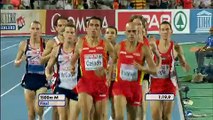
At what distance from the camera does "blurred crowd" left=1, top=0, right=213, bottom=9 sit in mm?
26594

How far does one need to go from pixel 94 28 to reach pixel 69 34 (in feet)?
1.62

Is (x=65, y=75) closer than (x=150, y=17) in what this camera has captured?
Yes

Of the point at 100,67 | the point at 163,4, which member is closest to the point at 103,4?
the point at 163,4

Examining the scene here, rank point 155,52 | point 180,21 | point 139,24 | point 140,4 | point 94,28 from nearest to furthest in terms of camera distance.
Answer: point 94,28, point 139,24, point 155,52, point 180,21, point 140,4

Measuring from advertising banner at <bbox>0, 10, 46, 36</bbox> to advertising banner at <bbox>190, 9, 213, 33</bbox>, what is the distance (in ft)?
22.4

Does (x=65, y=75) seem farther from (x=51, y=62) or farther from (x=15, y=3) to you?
(x=15, y=3)

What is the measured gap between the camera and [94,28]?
336 inches

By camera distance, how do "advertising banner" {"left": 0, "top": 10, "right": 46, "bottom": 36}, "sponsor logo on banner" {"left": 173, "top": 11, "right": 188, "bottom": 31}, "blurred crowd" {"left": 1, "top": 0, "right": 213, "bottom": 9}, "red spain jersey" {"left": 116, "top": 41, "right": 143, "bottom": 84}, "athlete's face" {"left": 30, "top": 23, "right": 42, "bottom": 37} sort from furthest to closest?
"blurred crowd" {"left": 1, "top": 0, "right": 213, "bottom": 9} < "sponsor logo on banner" {"left": 173, "top": 11, "right": 188, "bottom": 31} < "advertising banner" {"left": 0, "top": 10, "right": 46, "bottom": 36} < "athlete's face" {"left": 30, "top": 23, "right": 42, "bottom": 37} < "red spain jersey" {"left": 116, "top": 41, "right": 143, "bottom": 84}

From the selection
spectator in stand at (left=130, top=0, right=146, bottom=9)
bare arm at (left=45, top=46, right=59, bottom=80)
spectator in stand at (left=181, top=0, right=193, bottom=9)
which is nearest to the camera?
bare arm at (left=45, top=46, right=59, bottom=80)

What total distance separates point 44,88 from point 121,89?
1.98m

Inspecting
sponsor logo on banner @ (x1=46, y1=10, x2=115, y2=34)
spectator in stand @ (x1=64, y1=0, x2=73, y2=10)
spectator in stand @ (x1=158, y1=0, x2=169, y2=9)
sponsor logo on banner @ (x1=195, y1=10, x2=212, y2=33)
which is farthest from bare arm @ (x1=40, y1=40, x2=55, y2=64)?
spectator in stand @ (x1=158, y1=0, x2=169, y2=9)

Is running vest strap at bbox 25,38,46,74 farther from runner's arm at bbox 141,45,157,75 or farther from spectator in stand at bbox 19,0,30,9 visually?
spectator in stand at bbox 19,0,30,9

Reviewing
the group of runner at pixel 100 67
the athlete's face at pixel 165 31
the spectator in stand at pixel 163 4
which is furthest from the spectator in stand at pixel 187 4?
the athlete's face at pixel 165 31

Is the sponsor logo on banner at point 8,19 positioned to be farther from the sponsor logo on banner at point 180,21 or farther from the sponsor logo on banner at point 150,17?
the sponsor logo on banner at point 180,21
